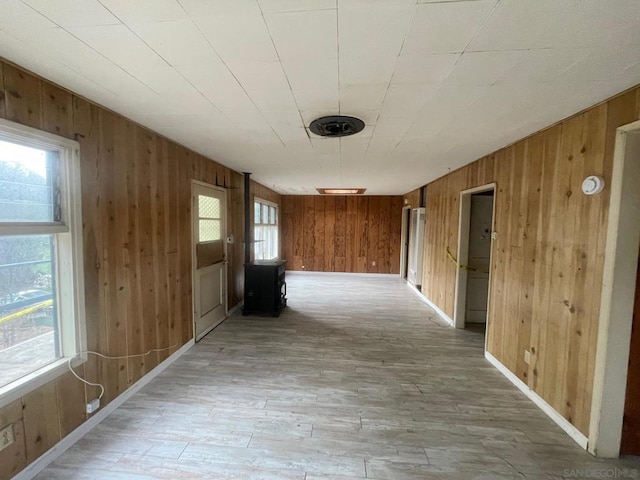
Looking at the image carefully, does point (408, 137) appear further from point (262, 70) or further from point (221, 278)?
point (221, 278)

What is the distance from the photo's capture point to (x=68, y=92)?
1.72 metres

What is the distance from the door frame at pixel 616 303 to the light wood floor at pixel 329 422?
0.74 feet

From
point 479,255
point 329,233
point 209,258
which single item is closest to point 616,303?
point 479,255

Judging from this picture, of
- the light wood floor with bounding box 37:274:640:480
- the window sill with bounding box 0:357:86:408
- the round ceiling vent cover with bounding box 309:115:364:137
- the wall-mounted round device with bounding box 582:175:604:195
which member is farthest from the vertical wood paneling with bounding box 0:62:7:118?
the wall-mounted round device with bounding box 582:175:604:195

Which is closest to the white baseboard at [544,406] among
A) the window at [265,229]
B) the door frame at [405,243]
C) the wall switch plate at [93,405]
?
the wall switch plate at [93,405]

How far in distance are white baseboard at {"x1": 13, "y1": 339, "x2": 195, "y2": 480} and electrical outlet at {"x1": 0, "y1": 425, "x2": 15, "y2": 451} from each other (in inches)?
8.8

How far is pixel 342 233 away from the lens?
7.90 meters

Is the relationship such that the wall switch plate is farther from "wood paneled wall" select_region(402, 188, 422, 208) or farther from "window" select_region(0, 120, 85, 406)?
"wood paneled wall" select_region(402, 188, 422, 208)

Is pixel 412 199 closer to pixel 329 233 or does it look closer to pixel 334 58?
pixel 329 233

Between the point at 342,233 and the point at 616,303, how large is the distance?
6.39m

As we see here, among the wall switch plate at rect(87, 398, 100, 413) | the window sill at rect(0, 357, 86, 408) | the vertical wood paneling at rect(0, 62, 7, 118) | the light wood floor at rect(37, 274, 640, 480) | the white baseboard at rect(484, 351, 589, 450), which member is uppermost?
the vertical wood paneling at rect(0, 62, 7, 118)

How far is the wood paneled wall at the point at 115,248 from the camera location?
60.2 inches

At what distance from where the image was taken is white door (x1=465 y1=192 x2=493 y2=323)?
12.7 feet

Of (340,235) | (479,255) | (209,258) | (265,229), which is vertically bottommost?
(209,258)
